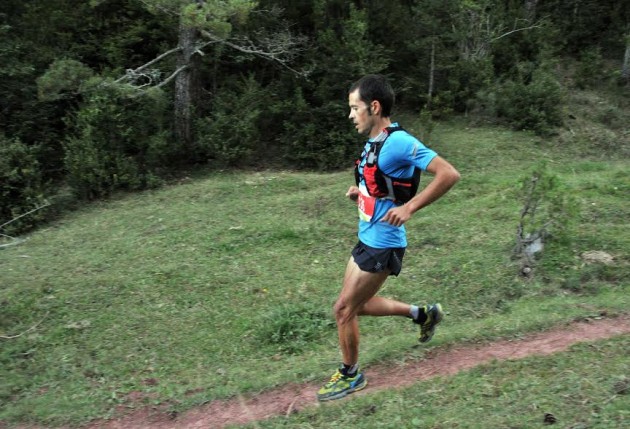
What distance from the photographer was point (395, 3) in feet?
41.9

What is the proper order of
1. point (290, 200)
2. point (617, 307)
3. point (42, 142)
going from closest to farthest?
point (617, 307), point (290, 200), point (42, 142)

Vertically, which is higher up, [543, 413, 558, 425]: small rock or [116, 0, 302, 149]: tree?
[116, 0, 302, 149]: tree

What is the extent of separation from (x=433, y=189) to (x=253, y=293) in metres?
3.35

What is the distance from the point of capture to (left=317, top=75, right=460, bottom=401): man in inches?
131

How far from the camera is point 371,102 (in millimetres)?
3525

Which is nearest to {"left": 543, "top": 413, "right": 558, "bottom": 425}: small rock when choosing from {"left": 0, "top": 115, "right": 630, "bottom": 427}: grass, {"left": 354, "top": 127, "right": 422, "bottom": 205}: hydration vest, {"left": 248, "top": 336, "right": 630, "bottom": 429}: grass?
{"left": 248, "top": 336, "right": 630, "bottom": 429}: grass

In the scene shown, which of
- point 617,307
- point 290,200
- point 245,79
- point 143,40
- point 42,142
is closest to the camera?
point 617,307

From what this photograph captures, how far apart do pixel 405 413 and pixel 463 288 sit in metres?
2.52

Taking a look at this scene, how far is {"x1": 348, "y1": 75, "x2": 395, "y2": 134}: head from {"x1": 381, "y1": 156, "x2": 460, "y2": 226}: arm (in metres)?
0.50

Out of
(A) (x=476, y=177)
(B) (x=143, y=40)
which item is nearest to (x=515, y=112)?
(A) (x=476, y=177)

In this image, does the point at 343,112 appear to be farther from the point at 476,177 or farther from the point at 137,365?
the point at 137,365

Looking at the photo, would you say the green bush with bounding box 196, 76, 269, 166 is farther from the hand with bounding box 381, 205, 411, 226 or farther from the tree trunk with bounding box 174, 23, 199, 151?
the hand with bounding box 381, 205, 411, 226

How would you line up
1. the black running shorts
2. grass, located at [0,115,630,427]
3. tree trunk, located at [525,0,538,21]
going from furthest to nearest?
tree trunk, located at [525,0,538,21] < grass, located at [0,115,630,427] < the black running shorts

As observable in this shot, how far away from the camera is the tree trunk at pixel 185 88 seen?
34.4 feet
